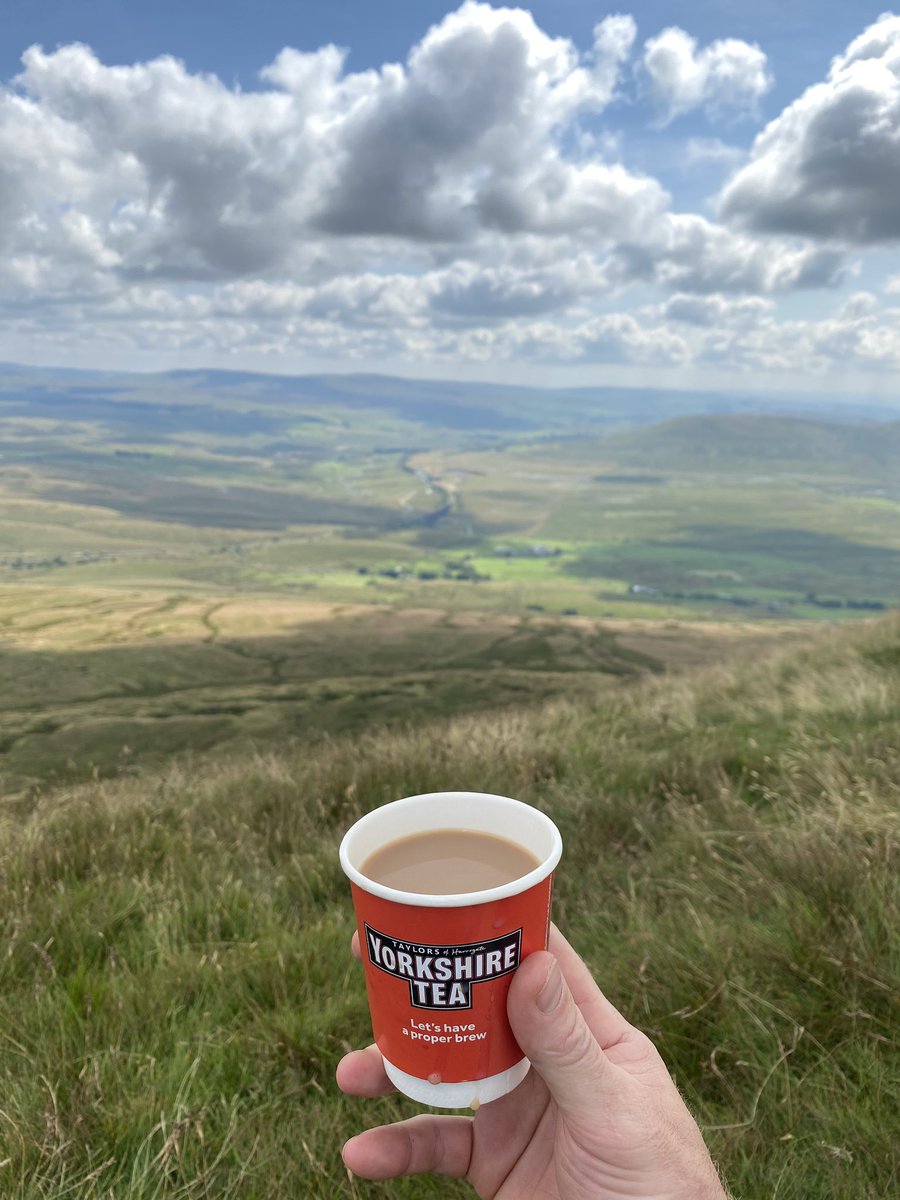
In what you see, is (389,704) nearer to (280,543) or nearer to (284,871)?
(284,871)

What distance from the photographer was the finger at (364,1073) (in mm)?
1820

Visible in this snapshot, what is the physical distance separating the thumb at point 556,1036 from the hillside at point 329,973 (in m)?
0.77

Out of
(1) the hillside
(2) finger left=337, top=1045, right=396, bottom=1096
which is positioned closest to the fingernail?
(2) finger left=337, top=1045, right=396, bottom=1096

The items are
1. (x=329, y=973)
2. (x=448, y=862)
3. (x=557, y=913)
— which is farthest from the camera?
(x=557, y=913)

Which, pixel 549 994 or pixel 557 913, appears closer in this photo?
pixel 549 994

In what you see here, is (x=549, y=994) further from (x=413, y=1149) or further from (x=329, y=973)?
(x=329, y=973)

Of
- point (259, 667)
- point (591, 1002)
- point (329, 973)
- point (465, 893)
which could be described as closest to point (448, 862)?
point (465, 893)

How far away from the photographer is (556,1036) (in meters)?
1.46

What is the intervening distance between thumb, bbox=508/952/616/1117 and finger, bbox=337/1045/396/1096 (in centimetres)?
55

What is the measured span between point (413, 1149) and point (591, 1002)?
615 millimetres

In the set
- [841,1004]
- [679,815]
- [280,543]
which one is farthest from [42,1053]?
[280,543]

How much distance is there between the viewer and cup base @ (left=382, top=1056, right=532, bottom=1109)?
1583mm

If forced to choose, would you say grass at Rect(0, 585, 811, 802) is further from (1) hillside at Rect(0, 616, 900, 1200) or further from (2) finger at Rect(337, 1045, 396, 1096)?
(2) finger at Rect(337, 1045, 396, 1096)

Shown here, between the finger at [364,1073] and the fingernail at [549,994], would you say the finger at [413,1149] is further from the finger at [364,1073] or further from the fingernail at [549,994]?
the fingernail at [549,994]
